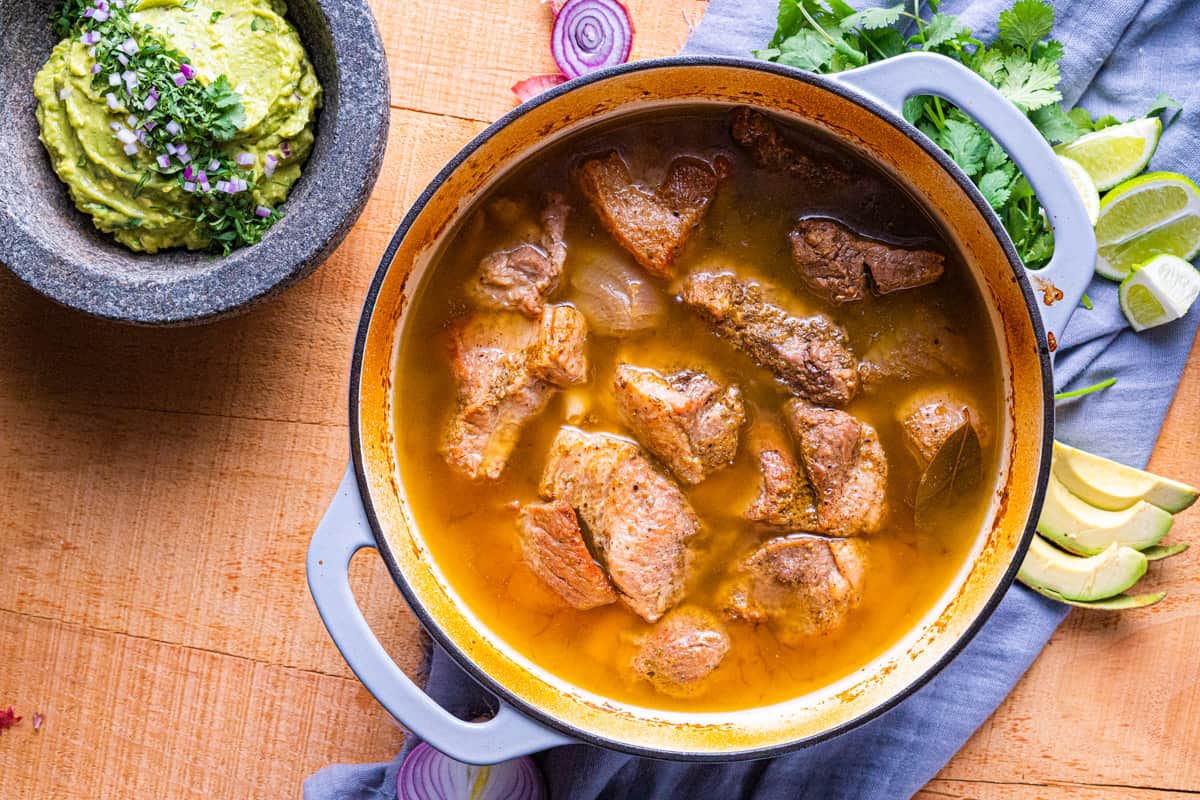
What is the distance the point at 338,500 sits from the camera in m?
2.13

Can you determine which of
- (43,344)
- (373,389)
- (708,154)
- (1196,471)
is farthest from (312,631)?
(1196,471)

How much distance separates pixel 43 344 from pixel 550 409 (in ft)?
4.51

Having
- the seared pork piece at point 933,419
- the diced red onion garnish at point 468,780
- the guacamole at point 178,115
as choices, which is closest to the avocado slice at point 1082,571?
the seared pork piece at point 933,419

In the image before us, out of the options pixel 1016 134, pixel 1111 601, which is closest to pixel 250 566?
pixel 1016 134

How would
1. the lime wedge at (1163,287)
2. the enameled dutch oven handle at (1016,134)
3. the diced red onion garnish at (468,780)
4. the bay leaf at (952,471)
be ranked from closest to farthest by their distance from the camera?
the enameled dutch oven handle at (1016,134)
the bay leaf at (952,471)
the lime wedge at (1163,287)
the diced red onion garnish at (468,780)

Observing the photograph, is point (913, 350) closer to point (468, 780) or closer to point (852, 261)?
point (852, 261)

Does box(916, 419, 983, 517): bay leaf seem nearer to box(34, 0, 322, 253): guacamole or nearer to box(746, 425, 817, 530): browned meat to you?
box(746, 425, 817, 530): browned meat

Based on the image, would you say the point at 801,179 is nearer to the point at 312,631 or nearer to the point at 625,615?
the point at 625,615

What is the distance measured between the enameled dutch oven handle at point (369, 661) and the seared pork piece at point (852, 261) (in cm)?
112

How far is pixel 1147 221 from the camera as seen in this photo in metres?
2.48

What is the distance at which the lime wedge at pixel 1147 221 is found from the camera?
2447 mm

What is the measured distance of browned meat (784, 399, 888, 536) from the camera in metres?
2.30

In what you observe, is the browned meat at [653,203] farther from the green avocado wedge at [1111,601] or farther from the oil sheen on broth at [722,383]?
the green avocado wedge at [1111,601]

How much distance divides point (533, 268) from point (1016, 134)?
1053mm
